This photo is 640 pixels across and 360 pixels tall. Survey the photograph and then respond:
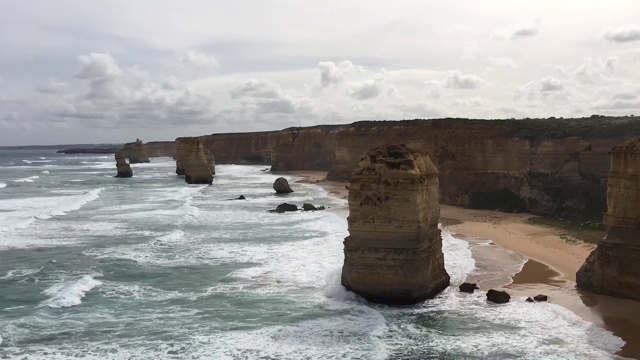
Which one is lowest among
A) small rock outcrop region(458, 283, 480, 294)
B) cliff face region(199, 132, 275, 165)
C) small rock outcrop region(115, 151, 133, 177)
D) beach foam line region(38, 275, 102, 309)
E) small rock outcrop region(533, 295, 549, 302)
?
beach foam line region(38, 275, 102, 309)

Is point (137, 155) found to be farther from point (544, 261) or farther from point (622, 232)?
point (622, 232)

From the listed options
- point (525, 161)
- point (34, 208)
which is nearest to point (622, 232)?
point (525, 161)

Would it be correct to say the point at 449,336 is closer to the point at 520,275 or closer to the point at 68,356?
the point at 520,275

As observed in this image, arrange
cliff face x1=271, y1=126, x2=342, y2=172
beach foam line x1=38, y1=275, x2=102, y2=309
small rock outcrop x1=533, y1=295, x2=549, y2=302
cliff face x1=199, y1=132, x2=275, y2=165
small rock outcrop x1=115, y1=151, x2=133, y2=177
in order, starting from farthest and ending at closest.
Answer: cliff face x1=199, y1=132, x2=275, y2=165
cliff face x1=271, y1=126, x2=342, y2=172
small rock outcrop x1=115, y1=151, x2=133, y2=177
beach foam line x1=38, y1=275, x2=102, y2=309
small rock outcrop x1=533, y1=295, x2=549, y2=302

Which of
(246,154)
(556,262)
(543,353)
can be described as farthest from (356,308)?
(246,154)

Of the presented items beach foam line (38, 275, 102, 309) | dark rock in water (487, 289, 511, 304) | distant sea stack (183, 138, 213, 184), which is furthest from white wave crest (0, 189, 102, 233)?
dark rock in water (487, 289, 511, 304)

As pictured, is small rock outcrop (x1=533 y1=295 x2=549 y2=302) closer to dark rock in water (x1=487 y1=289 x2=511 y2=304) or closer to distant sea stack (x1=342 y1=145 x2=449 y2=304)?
dark rock in water (x1=487 y1=289 x2=511 y2=304)

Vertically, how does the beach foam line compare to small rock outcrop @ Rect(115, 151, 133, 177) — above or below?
below

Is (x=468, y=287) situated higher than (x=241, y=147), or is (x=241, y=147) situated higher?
(x=241, y=147)
